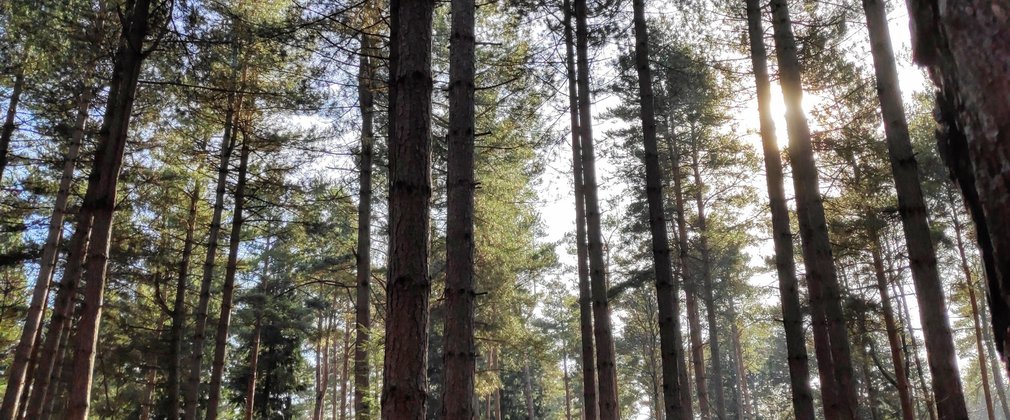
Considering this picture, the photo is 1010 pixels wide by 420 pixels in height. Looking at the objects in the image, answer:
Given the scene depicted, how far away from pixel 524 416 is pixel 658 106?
92.9 ft

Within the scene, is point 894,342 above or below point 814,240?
below

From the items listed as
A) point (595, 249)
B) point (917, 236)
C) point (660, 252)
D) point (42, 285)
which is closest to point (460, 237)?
point (660, 252)

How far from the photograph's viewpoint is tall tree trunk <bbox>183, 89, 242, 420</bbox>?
1019cm

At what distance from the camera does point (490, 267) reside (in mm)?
14867

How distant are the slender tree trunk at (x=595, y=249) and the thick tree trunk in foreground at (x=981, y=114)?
723 centimetres

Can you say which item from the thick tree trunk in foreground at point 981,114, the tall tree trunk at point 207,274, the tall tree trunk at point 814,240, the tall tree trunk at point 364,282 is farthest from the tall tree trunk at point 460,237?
the tall tree trunk at point 207,274

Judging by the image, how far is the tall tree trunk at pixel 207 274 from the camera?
1019 centimetres

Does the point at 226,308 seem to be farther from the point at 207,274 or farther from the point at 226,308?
the point at 207,274

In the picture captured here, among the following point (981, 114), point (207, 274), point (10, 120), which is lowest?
point (981, 114)

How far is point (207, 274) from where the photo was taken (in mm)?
10570

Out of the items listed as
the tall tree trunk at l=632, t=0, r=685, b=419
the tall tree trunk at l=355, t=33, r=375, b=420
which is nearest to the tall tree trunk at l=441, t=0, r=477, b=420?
the tall tree trunk at l=632, t=0, r=685, b=419

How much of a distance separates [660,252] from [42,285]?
10847 millimetres

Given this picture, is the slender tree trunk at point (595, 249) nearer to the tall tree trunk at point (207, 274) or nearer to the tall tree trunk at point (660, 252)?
the tall tree trunk at point (660, 252)

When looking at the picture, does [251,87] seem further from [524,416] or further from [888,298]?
[524,416]
